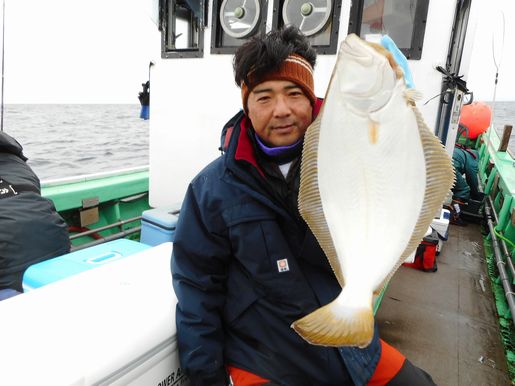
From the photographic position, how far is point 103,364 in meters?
1.21

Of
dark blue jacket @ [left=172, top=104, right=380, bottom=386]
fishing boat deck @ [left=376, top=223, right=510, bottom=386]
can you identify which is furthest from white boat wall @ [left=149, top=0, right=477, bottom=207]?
dark blue jacket @ [left=172, top=104, right=380, bottom=386]

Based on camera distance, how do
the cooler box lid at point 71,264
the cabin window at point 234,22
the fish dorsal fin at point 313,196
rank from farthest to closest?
the cabin window at point 234,22 → the cooler box lid at point 71,264 → the fish dorsal fin at point 313,196

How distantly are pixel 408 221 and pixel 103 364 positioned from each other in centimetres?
106

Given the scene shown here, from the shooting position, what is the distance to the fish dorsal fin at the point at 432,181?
3.15 feet

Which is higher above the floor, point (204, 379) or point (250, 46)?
point (250, 46)

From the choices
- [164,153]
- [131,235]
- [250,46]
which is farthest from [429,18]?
[131,235]

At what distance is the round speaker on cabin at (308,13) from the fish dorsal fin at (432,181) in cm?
289

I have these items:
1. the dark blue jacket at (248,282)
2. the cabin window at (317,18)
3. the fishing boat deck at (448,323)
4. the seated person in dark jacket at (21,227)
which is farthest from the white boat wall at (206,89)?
the dark blue jacket at (248,282)

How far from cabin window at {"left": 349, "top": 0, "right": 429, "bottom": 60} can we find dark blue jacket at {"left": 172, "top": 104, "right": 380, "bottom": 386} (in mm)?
2377

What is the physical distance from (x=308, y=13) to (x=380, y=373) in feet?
10.5

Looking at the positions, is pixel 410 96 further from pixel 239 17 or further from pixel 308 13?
pixel 239 17

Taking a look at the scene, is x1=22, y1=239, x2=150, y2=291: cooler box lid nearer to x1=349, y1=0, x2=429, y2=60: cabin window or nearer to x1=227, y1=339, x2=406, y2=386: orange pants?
x1=227, y1=339, x2=406, y2=386: orange pants

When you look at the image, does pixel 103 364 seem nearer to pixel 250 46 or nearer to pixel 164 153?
pixel 250 46

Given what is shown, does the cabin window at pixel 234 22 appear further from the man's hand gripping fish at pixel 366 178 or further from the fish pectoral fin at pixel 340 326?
the fish pectoral fin at pixel 340 326
